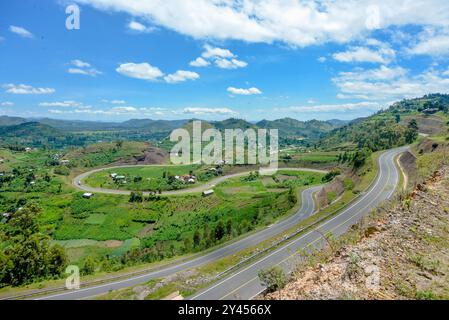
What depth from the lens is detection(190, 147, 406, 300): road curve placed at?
24.9 meters

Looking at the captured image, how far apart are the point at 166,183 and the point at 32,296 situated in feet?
287

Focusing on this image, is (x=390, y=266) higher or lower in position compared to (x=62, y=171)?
higher

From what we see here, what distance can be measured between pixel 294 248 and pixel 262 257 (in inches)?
157

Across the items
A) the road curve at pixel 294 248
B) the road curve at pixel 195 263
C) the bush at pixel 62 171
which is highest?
the road curve at pixel 294 248

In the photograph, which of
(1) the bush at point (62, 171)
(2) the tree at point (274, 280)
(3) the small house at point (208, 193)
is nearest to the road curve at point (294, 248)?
(2) the tree at point (274, 280)

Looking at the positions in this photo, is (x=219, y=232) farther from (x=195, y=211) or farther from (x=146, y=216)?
(x=146, y=216)

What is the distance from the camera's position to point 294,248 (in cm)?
3322

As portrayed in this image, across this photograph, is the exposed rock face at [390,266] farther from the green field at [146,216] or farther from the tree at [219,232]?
the tree at [219,232]

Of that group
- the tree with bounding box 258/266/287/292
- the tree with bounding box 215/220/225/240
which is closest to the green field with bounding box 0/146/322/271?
the tree with bounding box 215/220/225/240

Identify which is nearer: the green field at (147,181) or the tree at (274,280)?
the tree at (274,280)

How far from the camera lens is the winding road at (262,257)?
2559cm

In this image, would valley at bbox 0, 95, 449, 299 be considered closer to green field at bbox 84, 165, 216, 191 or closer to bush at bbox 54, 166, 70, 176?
green field at bbox 84, 165, 216, 191

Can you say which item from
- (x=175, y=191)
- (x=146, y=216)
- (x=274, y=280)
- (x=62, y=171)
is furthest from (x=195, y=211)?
(x=62, y=171)

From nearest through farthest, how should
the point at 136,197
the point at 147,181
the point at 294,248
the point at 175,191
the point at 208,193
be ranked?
the point at 294,248 → the point at 136,197 → the point at 208,193 → the point at 175,191 → the point at 147,181
